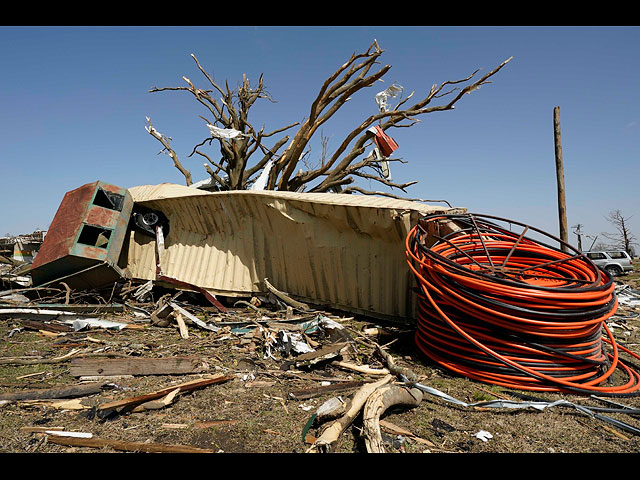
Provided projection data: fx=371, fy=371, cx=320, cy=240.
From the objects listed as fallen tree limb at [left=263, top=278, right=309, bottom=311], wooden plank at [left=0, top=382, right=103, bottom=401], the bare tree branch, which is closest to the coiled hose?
fallen tree limb at [left=263, top=278, right=309, bottom=311]

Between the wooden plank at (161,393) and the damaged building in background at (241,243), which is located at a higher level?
the damaged building in background at (241,243)

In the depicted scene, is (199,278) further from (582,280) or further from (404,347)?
(582,280)

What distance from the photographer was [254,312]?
7469 mm

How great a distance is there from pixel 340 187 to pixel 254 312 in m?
8.29

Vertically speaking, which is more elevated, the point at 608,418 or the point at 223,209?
the point at 223,209

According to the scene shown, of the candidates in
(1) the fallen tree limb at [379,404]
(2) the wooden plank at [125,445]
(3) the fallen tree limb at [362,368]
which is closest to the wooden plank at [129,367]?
(2) the wooden plank at [125,445]

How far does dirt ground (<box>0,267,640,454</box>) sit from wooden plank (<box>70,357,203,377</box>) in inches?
Result: 2.9

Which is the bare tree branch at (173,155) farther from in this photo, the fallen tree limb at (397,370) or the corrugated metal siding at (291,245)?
the fallen tree limb at (397,370)

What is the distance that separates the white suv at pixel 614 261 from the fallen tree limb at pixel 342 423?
17.5 meters

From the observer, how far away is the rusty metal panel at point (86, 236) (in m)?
7.47

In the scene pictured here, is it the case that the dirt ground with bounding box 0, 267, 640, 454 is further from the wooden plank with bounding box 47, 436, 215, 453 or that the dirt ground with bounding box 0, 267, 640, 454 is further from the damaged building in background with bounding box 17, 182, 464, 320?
the damaged building in background with bounding box 17, 182, 464, 320

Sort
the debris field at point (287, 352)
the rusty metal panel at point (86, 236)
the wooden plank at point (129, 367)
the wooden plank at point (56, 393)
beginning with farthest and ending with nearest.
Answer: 1. the rusty metal panel at point (86, 236)
2. the wooden plank at point (129, 367)
3. the wooden plank at point (56, 393)
4. the debris field at point (287, 352)

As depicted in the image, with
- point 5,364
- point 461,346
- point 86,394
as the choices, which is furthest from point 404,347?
point 5,364

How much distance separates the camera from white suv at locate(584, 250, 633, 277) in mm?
16594
